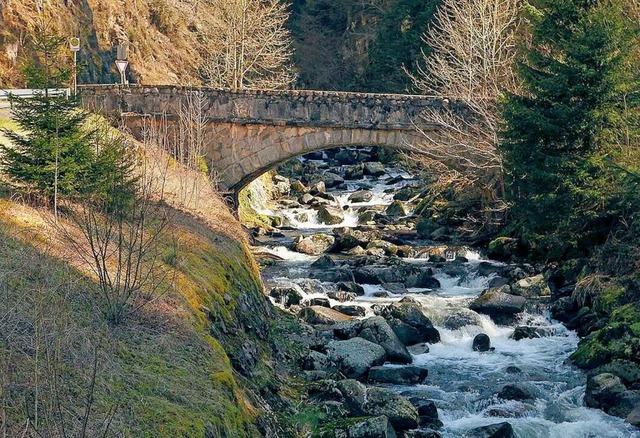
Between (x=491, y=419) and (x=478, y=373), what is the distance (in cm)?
239

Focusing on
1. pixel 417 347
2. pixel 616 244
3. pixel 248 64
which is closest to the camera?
pixel 417 347

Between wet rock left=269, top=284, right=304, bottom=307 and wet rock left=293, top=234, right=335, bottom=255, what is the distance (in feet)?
21.1

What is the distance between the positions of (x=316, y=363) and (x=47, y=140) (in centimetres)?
608

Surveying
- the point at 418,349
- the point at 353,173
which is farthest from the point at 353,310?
the point at 353,173

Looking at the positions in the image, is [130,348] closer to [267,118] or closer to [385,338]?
[385,338]

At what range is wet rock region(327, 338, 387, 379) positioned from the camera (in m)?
16.3

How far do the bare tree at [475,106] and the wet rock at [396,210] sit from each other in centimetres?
450

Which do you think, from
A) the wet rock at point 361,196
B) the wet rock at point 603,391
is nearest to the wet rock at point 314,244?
the wet rock at point 361,196

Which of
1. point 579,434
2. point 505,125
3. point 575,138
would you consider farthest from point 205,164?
point 579,434

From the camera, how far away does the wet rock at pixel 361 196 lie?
37.2 meters

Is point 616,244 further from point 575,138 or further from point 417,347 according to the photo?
point 417,347

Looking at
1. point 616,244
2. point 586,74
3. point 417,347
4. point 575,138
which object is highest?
point 586,74

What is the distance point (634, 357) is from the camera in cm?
1625

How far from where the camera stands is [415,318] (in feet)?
63.5
